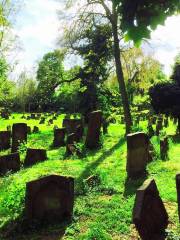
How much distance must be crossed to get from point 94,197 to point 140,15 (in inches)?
257

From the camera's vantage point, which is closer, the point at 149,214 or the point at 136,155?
the point at 149,214

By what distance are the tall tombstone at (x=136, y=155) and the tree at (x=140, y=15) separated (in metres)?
7.58

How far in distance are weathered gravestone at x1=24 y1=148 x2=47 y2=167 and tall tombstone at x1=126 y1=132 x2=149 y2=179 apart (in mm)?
4586

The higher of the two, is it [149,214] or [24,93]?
[24,93]

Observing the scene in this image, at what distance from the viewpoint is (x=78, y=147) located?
18.0 meters

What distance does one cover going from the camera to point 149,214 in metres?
7.71

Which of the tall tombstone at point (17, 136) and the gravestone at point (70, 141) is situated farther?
the tall tombstone at point (17, 136)

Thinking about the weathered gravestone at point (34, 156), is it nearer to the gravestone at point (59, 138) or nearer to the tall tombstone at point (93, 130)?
the tall tombstone at point (93, 130)

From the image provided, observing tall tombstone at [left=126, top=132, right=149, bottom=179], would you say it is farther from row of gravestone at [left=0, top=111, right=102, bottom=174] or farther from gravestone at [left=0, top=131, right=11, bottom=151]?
gravestone at [left=0, top=131, right=11, bottom=151]

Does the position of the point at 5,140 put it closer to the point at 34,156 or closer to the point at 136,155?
the point at 34,156

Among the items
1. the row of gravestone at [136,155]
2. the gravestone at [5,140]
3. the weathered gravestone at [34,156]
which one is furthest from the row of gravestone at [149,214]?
the gravestone at [5,140]

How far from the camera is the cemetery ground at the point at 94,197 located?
28.8ft

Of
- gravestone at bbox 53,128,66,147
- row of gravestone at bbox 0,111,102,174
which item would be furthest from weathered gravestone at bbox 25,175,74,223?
gravestone at bbox 53,128,66,147

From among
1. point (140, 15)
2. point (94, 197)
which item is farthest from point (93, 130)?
point (140, 15)
